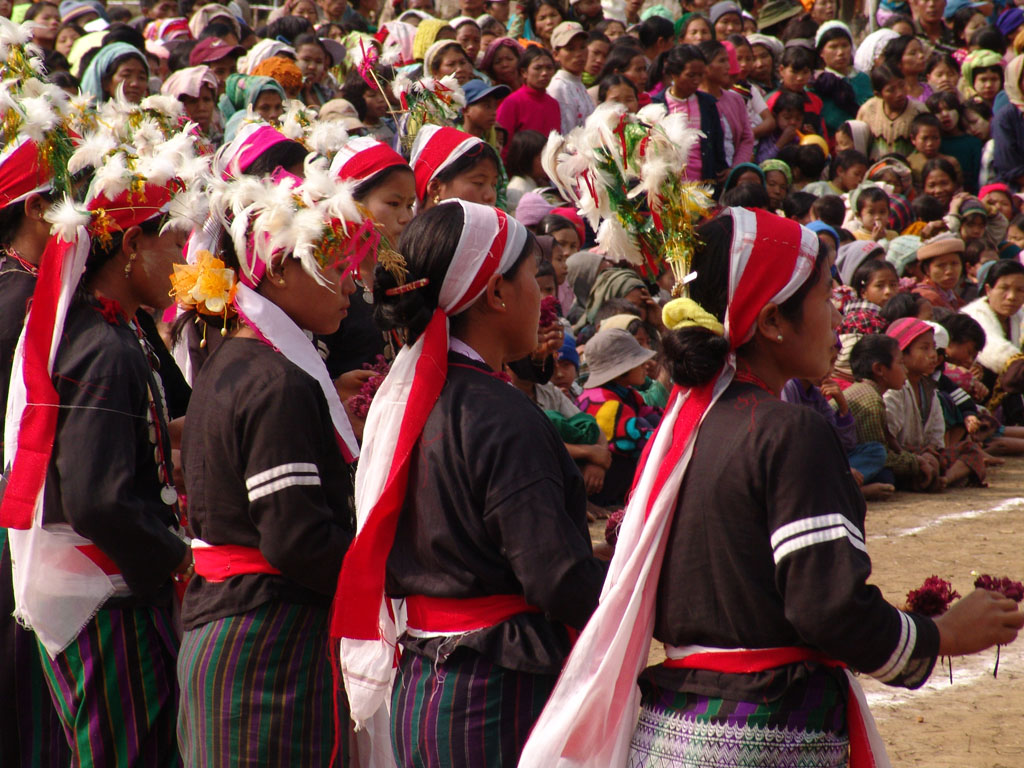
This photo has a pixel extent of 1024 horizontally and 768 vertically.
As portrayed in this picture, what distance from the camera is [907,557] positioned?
6609 millimetres

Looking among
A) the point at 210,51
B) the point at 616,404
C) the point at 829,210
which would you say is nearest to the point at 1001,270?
the point at 829,210

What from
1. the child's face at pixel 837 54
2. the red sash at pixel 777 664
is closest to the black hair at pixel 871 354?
the red sash at pixel 777 664

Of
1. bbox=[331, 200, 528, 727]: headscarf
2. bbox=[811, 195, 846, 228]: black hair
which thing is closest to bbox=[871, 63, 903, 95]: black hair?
bbox=[811, 195, 846, 228]: black hair

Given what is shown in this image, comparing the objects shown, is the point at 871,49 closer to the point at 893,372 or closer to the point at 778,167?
the point at 778,167

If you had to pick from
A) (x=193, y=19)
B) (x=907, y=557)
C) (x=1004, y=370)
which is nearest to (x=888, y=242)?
(x=1004, y=370)

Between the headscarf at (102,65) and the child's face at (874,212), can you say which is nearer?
the headscarf at (102,65)

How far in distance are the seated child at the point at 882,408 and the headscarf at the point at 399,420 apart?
6.24 metres

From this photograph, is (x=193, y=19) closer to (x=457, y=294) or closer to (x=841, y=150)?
(x=841, y=150)

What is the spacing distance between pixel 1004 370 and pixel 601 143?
8762 millimetres

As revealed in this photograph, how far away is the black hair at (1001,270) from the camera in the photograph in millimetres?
10477

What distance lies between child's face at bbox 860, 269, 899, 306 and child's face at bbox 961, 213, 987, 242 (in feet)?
10.2

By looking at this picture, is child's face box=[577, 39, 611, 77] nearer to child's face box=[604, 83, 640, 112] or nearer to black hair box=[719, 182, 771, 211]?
child's face box=[604, 83, 640, 112]

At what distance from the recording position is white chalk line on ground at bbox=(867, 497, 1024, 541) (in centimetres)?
721

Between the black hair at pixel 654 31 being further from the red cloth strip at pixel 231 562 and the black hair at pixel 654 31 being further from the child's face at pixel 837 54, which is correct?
the red cloth strip at pixel 231 562
